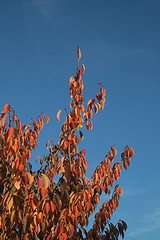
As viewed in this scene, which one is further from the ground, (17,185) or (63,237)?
(17,185)

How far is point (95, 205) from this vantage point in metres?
5.55

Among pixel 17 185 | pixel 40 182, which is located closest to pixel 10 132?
pixel 17 185

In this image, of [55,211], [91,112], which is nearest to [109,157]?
[91,112]

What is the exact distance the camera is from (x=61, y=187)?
14.9ft

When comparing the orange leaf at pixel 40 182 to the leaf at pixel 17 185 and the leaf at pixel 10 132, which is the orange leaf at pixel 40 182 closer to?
the leaf at pixel 17 185

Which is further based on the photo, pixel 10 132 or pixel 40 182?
pixel 10 132

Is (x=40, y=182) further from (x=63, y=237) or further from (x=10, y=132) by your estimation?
(x=10, y=132)

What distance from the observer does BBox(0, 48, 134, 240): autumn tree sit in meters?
4.23

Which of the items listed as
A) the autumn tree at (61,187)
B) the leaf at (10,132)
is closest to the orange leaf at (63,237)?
the autumn tree at (61,187)

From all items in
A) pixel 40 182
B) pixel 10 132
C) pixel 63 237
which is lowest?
pixel 63 237

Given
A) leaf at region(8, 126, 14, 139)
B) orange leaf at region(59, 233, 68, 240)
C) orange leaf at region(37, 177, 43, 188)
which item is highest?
leaf at region(8, 126, 14, 139)

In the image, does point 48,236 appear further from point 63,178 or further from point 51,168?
point 51,168

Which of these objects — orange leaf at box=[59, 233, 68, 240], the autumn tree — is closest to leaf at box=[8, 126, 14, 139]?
the autumn tree

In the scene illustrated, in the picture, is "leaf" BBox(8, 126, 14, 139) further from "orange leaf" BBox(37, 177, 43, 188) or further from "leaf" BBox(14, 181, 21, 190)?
"orange leaf" BBox(37, 177, 43, 188)
